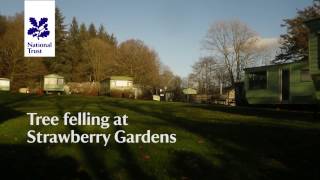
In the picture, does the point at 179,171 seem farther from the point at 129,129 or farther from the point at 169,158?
the point at 129,129

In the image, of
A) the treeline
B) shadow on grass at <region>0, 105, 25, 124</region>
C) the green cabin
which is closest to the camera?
shadow on grass at <region>0, 105, 25, 124</region>

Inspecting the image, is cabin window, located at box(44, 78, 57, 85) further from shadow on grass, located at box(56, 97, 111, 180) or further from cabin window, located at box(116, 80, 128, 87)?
shadow on grass, located at box(56, 97, 111, 180)

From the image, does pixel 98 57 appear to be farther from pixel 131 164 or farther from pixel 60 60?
pixel 131 164

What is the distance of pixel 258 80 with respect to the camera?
108 feet

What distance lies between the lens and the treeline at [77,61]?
221ft

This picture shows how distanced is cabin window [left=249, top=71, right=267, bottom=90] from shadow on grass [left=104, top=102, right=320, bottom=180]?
19526mm

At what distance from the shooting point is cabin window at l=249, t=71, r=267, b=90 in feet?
105

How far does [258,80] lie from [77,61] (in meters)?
73.7

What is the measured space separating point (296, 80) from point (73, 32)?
96.4 m

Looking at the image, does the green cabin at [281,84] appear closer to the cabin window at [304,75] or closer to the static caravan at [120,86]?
the cabin window at [304,75]

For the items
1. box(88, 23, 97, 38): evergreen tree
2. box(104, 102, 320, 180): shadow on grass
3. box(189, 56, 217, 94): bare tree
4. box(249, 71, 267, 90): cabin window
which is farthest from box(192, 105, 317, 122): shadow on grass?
box(88, 23, 97, 38): evergreen tree

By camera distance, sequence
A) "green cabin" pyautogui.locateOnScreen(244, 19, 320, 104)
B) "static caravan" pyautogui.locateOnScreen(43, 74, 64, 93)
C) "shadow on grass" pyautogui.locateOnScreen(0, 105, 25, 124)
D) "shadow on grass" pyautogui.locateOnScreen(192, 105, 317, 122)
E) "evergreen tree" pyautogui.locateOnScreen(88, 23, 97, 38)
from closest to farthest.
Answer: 1. "shadow on grass" pyautogui.locateOnScreen(0, 105, 25, 124)
2. "shadow on grass" pyautogui.locateOnScreen(192, 105, 317, 122)
3. "green cabin" pyautogui.locateOnScreen(244, 19, 320, 104)
4. "static caravan" pyautogui.locateOnScreen(43, 74, 64, 93)
5. "evergreen tree" pyautogui.locateOnScreen(88, 23, 97, 38)

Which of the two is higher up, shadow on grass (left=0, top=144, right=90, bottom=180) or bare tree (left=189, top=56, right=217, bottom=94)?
bare tree (left=189, top=56, right=217, bottom=94)

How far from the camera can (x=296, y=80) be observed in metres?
28.6
